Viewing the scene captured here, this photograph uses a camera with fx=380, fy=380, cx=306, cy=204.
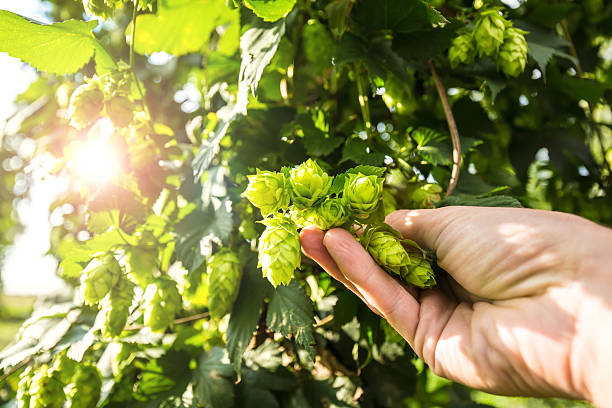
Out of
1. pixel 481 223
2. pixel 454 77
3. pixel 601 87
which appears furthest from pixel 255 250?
pixel 601 87

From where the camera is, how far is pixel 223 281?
922 millimetres

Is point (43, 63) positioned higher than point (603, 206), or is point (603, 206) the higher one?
point (43, 63)

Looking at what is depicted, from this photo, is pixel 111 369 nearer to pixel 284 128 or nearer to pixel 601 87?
pixel 284 128

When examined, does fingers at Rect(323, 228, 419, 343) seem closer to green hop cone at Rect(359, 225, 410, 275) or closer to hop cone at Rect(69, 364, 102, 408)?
green hop cone at Rect(359, 225, 410, 275)

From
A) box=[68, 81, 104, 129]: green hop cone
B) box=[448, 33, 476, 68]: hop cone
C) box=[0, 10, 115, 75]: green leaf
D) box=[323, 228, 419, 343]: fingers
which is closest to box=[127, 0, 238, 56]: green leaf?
box=[0, 10, 115, 75]: green leaf

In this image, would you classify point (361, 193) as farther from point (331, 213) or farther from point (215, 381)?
point (215, 381)

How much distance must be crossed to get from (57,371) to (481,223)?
1174 mm

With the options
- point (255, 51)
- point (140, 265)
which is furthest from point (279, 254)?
point (140, 265)

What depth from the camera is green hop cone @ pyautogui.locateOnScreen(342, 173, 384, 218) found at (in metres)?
0.61

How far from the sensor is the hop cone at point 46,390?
1.01m

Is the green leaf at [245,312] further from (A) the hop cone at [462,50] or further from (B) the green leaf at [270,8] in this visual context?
(A) the hop cone at [462,50]

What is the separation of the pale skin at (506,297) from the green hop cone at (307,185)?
0.08 metres

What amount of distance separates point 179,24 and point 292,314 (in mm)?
984

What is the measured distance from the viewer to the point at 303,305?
34.0 inches
